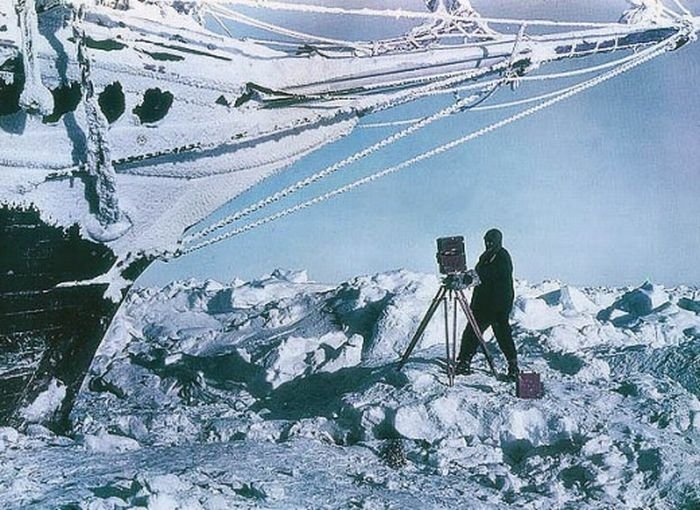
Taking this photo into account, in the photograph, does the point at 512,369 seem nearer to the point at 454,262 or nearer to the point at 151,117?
the point at 454,262

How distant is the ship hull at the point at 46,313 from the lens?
450cm

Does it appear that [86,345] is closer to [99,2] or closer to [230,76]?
[230,76]

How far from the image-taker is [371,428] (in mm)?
4977

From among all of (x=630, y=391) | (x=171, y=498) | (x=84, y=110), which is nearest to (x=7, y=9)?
(x=84, y=110)

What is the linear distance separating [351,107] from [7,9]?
256cm

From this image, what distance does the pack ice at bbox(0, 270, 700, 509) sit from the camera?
12.6 feet

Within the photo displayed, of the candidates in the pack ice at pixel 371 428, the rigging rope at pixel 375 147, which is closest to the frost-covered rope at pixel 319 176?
the rigging rope at pixel 375 147

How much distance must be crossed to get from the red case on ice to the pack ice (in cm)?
11

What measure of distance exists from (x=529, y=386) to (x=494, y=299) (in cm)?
88

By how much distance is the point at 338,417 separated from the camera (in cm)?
523

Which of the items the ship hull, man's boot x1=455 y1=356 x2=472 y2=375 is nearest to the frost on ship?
the ship hull

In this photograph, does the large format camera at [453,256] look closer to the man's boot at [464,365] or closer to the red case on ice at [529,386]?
the man's boot at [464,365]

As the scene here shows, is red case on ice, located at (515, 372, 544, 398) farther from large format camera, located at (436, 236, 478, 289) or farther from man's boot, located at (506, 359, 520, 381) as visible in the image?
large format camera, located at (436, 236, 478, 289)

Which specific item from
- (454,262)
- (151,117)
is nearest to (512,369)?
(454,262)
